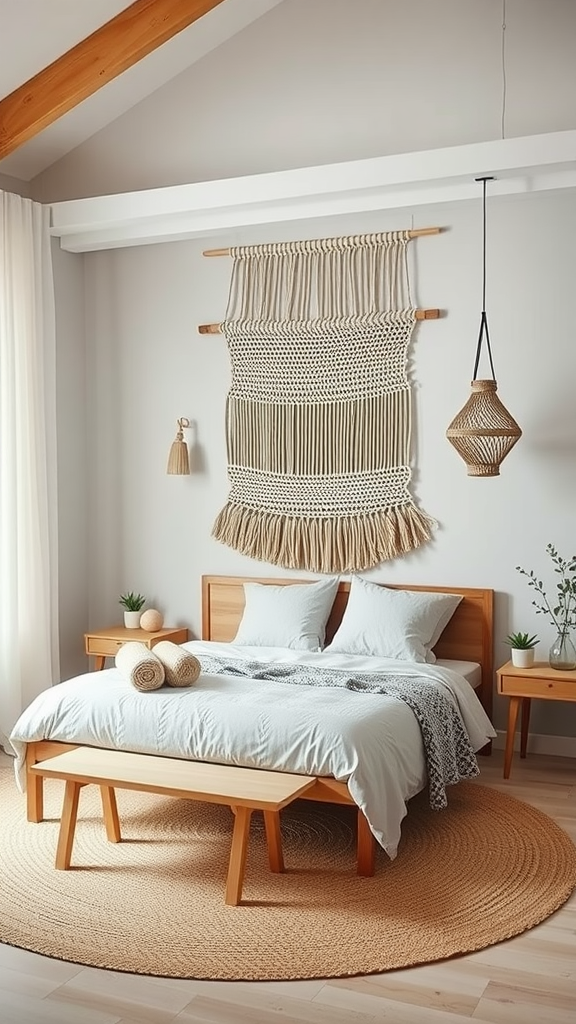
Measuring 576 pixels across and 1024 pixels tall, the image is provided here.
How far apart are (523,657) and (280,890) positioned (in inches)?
69.6

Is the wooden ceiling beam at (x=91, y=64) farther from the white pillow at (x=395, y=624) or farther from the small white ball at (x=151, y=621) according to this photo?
the white pillow at (x=395, y=624)

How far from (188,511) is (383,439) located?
123 centimetres

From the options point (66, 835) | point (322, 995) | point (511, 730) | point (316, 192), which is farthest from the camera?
point (316, 192)

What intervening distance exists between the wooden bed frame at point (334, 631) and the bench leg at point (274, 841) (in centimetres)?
15

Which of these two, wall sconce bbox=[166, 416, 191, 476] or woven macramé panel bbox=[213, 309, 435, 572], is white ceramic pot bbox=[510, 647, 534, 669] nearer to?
woven macramé panel bbox=[213, 309, 435, 572]

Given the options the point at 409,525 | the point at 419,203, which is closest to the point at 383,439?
the point at 409,525

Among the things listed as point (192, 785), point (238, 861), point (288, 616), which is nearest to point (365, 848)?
point (238, 861)

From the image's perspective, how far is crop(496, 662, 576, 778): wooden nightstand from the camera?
4.57 m

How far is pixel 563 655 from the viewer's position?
4.71 m

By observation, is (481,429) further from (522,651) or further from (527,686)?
(527,686)

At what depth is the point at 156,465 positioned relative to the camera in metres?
5.99

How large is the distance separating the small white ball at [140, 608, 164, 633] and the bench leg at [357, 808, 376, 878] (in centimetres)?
243

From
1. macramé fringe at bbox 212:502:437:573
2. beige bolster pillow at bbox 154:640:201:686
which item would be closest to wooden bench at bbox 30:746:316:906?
beige bolster pillow at bbox 154:640:201:686

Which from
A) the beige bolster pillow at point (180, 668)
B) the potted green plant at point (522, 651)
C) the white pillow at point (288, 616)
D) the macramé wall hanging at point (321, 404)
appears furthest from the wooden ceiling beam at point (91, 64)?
the potted green plant at point (522, 651)
